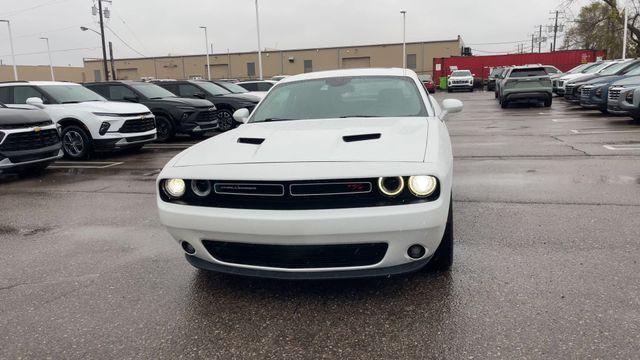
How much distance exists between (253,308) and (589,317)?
A: 200 centimetres

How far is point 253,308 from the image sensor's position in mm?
3232

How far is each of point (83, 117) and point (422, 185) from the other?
351 inches

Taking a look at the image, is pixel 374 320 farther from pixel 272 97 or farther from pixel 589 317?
Answer: pixel 272 97

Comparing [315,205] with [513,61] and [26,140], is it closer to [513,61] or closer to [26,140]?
[26,140]

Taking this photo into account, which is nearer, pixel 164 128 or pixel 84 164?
pixel 84 164

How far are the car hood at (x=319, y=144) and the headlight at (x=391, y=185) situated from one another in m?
0.13

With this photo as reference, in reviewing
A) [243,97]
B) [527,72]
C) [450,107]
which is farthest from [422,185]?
[527,72]

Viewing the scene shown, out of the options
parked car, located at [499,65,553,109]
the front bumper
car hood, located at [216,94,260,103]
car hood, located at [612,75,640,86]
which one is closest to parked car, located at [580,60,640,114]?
car hood, located at [612,75,640,86]

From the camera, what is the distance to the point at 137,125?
10.6 meters

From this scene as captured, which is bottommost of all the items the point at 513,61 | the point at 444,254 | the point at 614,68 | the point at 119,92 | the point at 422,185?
the point at 444,254

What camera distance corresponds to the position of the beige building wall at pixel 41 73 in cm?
7462

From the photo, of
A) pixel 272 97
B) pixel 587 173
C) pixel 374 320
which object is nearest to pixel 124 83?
pixel 272 97

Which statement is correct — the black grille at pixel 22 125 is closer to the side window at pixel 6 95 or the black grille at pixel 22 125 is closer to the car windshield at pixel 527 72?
the side window at pixel 6 95

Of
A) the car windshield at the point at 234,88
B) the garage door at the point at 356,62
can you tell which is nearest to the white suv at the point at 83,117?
the car windshield at the point at 234,88
